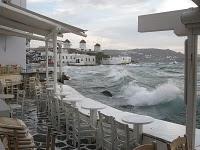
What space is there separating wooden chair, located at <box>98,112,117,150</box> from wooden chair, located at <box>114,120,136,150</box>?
0.22ft

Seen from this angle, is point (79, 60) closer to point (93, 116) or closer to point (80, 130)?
point (93, 116)

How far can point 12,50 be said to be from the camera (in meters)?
16.3

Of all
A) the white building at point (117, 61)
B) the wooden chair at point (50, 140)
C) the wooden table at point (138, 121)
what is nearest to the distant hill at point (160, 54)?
the wooden table at point (138, 121)

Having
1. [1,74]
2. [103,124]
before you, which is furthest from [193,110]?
[1,74]

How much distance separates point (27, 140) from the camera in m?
3.62

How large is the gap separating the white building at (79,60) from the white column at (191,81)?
241 feet

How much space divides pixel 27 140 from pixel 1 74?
10.1 meters

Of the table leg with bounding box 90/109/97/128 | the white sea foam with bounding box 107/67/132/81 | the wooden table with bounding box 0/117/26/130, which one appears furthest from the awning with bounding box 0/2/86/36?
the white sea foam with bounding box 107/67/132/81

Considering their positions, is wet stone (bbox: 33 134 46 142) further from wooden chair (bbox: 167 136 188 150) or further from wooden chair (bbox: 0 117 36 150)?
wooden chair (bbox: 167 136 188 150)

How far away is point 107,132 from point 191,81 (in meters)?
1.86

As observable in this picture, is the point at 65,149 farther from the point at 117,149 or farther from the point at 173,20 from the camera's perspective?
the point at 173,20

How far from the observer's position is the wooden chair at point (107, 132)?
4.67 metres

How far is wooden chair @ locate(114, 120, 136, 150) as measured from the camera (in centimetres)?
441

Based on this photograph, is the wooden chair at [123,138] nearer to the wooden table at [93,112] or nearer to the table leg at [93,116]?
the wooden table at [93,112]
